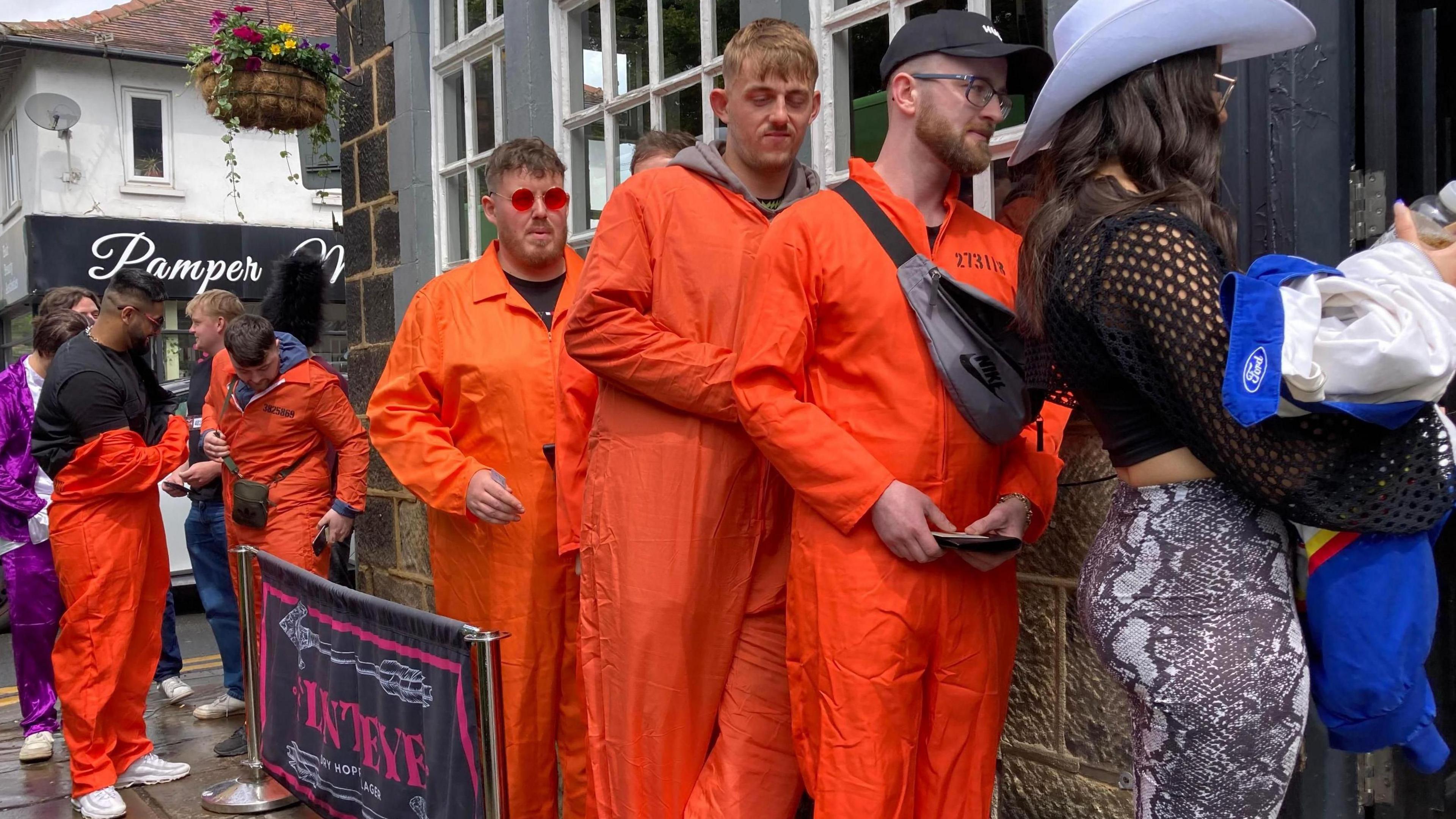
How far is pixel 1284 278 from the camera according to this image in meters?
1.58

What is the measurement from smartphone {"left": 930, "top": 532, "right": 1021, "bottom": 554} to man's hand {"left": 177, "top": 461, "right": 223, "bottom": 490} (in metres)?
4.21

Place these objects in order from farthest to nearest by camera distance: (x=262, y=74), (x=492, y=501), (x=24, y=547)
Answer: (x=262, y=74), (x=24, y=547), (x=492, y=501)

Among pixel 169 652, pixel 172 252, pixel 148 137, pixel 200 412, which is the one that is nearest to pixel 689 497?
pixel 200 412

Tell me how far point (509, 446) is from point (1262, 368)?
2.29 meters

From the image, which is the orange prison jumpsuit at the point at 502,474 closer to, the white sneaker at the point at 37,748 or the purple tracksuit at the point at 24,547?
the purple tracksuit at the point at 24,547

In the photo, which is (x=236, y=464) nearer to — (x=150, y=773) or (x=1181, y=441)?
(x=150, y=773)

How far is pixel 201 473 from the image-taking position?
5.43 metres

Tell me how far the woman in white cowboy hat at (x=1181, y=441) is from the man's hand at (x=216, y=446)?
13.6 ft

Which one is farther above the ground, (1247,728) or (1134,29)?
(1134,29)

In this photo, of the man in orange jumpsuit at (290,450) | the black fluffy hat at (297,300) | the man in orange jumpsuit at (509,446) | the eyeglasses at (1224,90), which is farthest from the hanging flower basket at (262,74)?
the eyeglasses at (1224,90)

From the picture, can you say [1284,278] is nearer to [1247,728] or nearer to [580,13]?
[1247,728]

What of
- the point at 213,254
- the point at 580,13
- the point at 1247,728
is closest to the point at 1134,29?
the point at 1247,728

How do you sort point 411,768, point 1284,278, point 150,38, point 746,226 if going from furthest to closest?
point 150,38, point 411,768, point 746,226, point 1284,278

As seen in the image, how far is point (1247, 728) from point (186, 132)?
2132 cm
